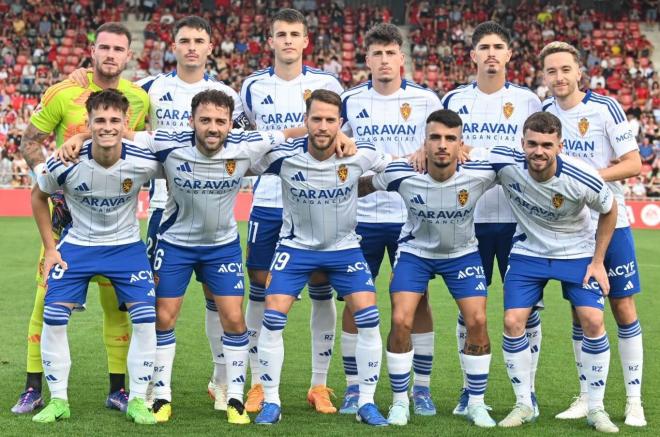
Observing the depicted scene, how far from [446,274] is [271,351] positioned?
4.14 ft

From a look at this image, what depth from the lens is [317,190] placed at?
6.66 meters

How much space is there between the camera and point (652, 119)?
2906 cm

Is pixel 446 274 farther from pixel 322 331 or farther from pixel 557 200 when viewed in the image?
pixel 322 331

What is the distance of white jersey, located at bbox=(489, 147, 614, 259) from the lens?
645 centimetres

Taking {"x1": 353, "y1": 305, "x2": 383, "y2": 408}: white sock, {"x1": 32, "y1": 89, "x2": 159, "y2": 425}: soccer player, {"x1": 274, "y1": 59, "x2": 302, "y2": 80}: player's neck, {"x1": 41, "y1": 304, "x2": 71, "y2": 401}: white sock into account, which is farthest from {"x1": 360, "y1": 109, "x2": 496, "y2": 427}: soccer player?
{"x1": 41, "y1": 304, "x2": 71, "y2": 401}: white sock

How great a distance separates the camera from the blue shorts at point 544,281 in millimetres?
6551

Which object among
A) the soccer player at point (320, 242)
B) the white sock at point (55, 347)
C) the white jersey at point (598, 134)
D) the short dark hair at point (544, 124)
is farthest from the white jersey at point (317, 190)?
the white sock at point (55, 347)

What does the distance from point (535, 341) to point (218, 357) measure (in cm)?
225

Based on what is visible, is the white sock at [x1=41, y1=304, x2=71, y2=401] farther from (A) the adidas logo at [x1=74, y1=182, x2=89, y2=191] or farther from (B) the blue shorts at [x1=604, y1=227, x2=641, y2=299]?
(B) the blue shorts at [x1=604, y1=227, x2=641, y2=299]

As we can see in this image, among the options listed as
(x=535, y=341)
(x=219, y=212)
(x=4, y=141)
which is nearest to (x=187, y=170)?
(x=219, y=212)

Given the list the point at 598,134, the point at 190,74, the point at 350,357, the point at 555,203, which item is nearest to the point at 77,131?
the point at 190,74

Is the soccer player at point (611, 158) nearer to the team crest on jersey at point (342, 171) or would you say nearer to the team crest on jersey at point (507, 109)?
the team crest on jersey at point (507, 109)

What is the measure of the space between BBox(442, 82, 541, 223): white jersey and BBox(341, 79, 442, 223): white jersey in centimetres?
26

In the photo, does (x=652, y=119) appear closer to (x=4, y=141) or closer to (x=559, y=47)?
(x=4, y=141)
